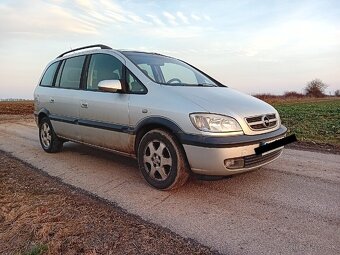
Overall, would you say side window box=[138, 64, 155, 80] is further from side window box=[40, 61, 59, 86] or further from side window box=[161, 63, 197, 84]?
side window box=[40, 61, 59, 86]

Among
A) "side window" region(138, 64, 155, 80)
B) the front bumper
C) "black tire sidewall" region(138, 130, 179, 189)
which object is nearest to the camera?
the front bumper

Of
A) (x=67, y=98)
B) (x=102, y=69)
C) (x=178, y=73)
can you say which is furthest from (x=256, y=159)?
(x=67, y=98)

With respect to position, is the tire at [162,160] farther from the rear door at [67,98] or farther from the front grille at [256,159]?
the rear door at [67,98]

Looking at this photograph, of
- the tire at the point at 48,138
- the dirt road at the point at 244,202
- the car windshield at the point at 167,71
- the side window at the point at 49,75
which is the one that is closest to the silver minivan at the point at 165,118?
the car windshield at the point at 167,71

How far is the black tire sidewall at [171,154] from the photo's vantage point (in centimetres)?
382

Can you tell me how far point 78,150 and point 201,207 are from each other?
376cm

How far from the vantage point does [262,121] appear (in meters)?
3.96

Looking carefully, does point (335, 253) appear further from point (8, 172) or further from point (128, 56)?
point (8, 172)

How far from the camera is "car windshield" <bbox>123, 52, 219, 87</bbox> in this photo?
451 cm

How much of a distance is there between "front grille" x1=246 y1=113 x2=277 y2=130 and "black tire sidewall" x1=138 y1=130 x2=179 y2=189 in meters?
0.93

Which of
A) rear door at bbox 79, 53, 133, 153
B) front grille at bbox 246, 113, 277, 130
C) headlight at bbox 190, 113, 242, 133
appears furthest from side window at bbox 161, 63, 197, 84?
front grille at bbox 246, 113, 277, 130

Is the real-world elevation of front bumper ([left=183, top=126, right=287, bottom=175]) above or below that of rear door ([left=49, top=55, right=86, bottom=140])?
below

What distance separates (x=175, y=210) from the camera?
3.49 metres

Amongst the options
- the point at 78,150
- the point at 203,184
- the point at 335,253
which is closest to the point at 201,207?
the point at 203,184
